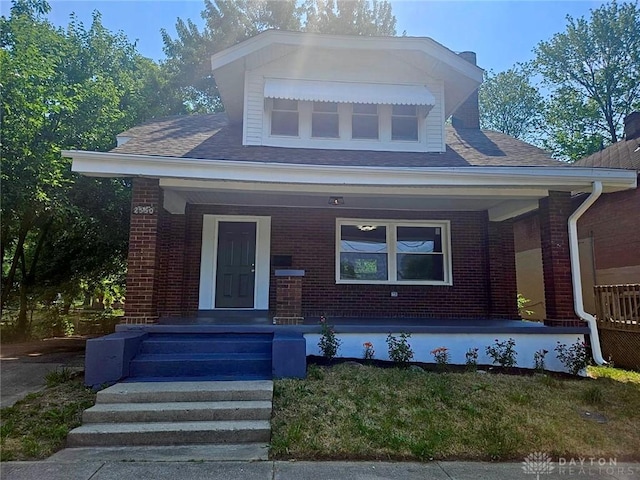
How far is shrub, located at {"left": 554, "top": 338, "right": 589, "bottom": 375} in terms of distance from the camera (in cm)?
610

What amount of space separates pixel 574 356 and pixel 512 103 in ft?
83.8

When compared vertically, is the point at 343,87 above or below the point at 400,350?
above

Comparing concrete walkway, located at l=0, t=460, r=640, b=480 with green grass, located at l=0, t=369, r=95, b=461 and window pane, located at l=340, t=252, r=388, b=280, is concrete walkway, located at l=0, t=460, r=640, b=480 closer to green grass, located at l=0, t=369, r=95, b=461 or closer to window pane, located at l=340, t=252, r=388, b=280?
green grass, located at l=0, t=369, r=95, b=461

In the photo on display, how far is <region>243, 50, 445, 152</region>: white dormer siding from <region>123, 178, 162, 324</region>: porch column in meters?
2.50

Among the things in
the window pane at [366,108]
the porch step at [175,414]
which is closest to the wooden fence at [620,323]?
the window pane at [366,108]

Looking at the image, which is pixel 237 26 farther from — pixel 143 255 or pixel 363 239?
pixel 143 255

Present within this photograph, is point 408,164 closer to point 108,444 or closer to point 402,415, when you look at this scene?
point 402,415

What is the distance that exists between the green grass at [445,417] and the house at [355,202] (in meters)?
1.45

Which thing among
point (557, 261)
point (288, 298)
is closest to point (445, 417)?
point (288, 298)

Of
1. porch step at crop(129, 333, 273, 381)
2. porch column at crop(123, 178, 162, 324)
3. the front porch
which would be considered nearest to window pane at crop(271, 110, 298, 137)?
porch column at crop(123, 178, 162, 324)

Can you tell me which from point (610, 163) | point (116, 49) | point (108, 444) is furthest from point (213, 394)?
point (116, 49)

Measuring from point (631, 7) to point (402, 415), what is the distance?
82.9 ft

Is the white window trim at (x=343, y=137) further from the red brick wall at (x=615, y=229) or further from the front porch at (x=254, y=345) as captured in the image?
the red brick wall at (x=615, y=229)

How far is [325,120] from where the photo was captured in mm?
8375
